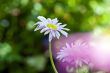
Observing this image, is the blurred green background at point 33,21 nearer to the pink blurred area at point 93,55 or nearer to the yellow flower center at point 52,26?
the pink blurred area at point 93,55

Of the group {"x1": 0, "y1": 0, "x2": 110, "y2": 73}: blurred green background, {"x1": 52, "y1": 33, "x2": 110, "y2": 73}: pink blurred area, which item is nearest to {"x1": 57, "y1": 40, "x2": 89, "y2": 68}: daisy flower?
{"x1": 52, "y1": 33, "x2": 110, "y2": 73}: pink blurred area

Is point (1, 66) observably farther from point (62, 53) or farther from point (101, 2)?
point (62, 53)

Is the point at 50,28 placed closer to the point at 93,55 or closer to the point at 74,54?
the point at 74,54

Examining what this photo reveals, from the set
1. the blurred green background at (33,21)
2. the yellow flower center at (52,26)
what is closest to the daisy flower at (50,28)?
the yellow flower center at (52,26)

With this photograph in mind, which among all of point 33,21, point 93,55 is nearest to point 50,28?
point 93,55

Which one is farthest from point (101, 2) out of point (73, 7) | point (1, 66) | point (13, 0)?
point (1, 66)

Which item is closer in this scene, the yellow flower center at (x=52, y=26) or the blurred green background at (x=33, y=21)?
the yellow flower center at (x=52, y=26)
